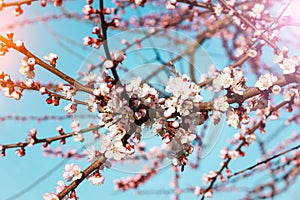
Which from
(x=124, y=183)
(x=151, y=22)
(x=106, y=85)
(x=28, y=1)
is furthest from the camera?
(x=151, y=22)

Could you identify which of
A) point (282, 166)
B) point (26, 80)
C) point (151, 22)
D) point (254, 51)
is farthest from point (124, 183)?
point (26, 80)

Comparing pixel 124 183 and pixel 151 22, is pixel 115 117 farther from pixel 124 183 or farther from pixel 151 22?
pixel 151 22

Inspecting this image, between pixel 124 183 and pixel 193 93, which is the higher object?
pixel 124 183

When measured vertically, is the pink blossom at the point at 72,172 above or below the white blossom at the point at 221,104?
below

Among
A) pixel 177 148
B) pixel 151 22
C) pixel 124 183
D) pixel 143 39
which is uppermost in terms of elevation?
pixel 151 22

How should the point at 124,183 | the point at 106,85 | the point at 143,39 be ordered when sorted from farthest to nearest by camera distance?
the point at 124,183 → the point at 143,39 → the point at 106,85

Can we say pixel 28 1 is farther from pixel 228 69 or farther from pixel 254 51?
pixel 254 51

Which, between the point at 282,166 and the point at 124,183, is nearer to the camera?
the point at 282,166

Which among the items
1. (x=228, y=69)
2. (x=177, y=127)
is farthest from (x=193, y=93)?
(x=228, y=69)

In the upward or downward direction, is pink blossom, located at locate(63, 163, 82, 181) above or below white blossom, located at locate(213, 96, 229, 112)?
below
